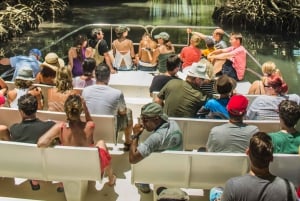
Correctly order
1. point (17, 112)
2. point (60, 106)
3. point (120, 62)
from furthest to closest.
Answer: point (120, 62)
point (60, 106)
point (17, 112)

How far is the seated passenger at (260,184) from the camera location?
2.76 metres

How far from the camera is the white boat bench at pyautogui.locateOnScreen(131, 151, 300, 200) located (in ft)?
11.3

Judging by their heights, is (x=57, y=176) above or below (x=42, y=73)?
below

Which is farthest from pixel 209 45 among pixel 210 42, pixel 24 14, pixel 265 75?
pixel 24 14

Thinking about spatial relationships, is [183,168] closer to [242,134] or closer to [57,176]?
[242,134]

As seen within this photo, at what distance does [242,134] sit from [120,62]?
413cm

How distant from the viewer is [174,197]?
2.38 m

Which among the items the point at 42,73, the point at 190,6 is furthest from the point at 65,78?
the point at 190,6

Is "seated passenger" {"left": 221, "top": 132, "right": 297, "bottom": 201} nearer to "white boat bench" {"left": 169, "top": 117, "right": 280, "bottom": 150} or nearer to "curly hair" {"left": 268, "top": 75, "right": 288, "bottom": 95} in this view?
"white boat bench" {"left": 169, "top": 117, "right": 280, "bottom": 150}

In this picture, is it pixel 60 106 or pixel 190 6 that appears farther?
pixel 190 6

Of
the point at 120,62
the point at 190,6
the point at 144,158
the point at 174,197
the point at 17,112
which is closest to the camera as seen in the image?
the point at 174,197

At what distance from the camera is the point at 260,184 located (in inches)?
109

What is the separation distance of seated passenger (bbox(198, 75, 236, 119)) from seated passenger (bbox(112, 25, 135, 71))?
309cm

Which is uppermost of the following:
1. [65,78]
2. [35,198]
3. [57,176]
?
[65,78]
